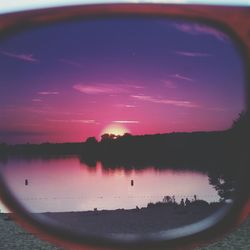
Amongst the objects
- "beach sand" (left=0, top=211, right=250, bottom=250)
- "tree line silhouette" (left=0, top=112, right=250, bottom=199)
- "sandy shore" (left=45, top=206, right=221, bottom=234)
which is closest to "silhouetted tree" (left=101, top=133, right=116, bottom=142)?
"tree line silhouette" (left=0, top=112, right=250, bottom=199)

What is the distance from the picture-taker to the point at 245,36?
66cm

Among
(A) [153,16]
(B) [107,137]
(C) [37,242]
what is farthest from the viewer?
(C) [37,242]

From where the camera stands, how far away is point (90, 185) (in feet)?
2.68

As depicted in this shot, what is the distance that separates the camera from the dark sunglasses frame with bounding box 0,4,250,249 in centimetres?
68

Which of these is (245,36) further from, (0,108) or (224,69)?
(0,108)

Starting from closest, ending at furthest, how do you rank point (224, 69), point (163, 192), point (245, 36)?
point (245, 36)
point (224, 69)
point (163, 192)

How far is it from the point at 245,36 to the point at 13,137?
33 cm

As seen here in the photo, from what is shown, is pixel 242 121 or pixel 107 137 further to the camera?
pixel 107 137

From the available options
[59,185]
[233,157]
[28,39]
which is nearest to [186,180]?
[233,157]

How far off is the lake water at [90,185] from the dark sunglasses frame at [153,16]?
6 centimetres

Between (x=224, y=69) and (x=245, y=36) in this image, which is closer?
(x=245, y=36)

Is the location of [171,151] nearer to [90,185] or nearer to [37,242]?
[90,185]

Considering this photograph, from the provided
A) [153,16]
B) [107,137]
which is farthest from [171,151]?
[153,16]

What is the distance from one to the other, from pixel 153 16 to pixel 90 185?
256mm
